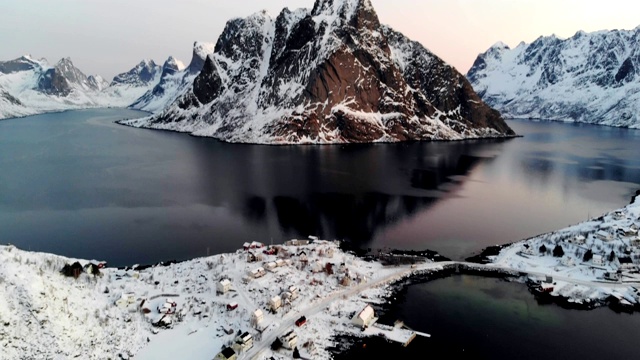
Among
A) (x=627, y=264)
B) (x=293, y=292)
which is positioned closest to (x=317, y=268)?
(x=293, y=292)

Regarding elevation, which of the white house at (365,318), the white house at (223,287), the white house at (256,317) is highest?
the white house at (223,287)

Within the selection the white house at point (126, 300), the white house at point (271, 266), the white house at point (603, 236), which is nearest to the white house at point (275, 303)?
the white house at point (271, 266)

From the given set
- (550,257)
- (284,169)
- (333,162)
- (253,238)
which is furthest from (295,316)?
(333,162)

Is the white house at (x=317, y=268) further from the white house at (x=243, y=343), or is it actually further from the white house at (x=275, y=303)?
the white house at (x=243, y=343)

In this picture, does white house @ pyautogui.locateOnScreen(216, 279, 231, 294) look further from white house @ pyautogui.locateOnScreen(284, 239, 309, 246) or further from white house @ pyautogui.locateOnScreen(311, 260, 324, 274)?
white house @ pyautogui.locateOnScreen(284, 239, 309, 246)

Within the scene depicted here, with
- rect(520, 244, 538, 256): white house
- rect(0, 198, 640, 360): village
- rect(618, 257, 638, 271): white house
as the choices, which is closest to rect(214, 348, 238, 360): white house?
rect(0, 198, 640, 360): village

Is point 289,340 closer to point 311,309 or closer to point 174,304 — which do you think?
point 311,309
